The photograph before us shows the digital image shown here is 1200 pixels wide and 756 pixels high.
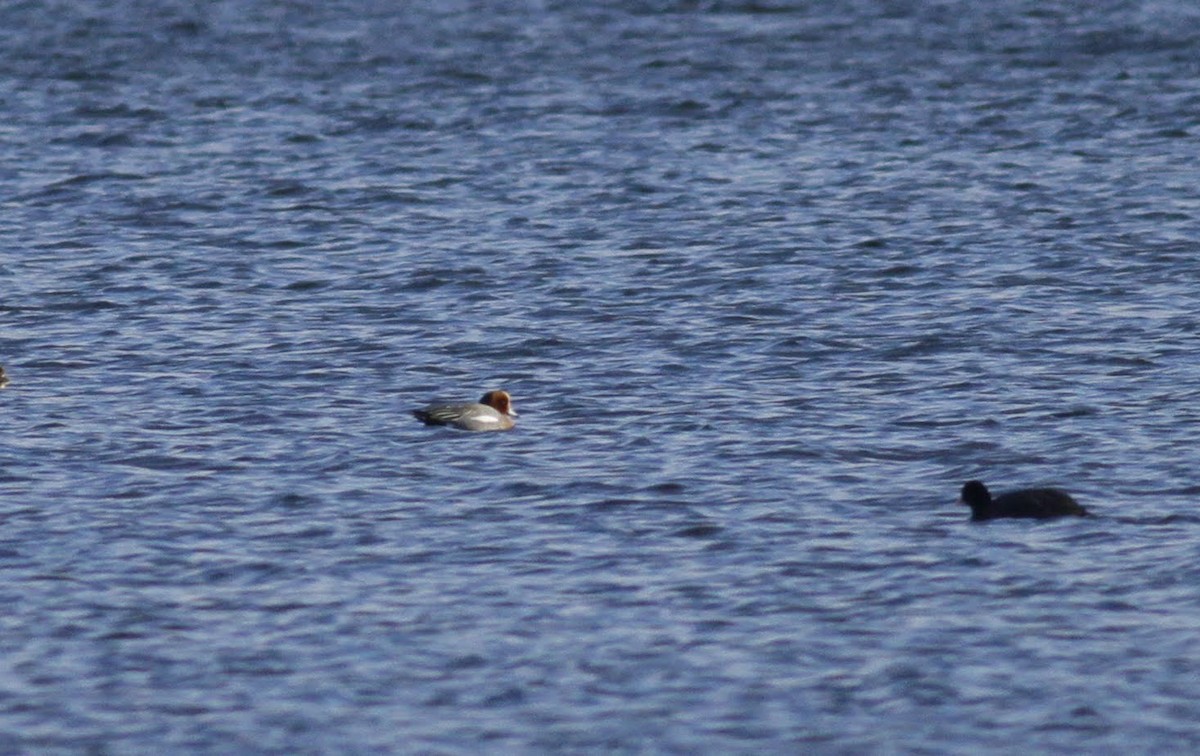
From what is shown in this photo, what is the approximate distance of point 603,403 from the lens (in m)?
20.2

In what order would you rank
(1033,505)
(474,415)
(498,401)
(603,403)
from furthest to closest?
(603,403), (498,401), (474,415), (1033,505)

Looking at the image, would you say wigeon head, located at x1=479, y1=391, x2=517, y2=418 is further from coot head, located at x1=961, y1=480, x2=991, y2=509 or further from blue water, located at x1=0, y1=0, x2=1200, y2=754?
coot head, located at x1=961, y1=480, x2=991, y2=509

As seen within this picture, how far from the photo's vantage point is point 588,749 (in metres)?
12.0

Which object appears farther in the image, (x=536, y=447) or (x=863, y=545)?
(x=536, y=447)

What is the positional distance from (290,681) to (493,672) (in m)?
1.16

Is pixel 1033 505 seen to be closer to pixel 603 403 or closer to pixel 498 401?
pixel 498 401

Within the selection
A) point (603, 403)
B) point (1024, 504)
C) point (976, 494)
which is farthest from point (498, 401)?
point (1024, 504)

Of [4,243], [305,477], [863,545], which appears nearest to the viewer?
[863,545]

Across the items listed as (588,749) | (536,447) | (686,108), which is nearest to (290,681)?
(588,749)

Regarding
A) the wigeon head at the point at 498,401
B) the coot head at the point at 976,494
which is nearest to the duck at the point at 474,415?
the wigeon head at the point at 498,401

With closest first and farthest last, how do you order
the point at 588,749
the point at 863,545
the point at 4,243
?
the point at 588,749
the point at 863,545
the point at 4,243

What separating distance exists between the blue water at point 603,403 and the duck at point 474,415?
12 centimetres

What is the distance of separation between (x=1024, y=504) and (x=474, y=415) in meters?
4.98

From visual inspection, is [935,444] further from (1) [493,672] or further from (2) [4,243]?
(2) [4,243]
